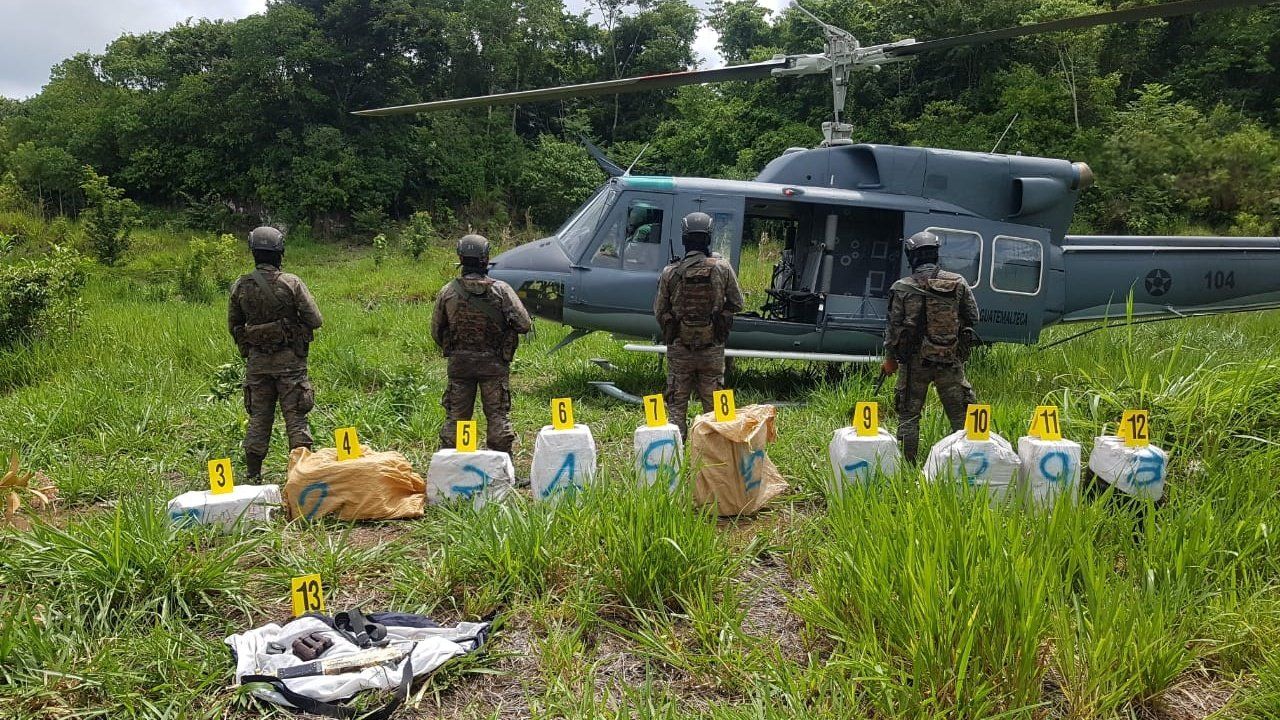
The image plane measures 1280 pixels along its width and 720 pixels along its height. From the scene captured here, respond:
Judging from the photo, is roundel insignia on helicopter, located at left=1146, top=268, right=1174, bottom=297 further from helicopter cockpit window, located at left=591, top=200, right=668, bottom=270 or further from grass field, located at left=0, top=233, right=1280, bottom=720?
helicopter cockpit window, located at left=591, top=200, right=668, bottom=270

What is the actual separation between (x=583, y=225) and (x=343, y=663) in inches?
203

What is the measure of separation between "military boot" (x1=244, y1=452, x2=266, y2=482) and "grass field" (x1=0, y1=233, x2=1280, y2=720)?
0.65m

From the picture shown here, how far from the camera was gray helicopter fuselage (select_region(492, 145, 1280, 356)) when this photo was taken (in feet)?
22.3

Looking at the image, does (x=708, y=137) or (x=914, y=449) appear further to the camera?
(x=708, y=137)

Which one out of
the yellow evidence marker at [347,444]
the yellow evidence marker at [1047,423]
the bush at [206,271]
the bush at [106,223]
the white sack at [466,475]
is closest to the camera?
the yellow evidence marker at [1047,423]

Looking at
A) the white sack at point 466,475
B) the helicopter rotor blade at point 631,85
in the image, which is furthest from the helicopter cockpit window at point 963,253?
the white sack at point 466,475

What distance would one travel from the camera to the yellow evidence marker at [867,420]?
146 inches

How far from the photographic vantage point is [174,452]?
5.28 m

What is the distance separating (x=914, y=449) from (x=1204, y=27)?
26303 mm

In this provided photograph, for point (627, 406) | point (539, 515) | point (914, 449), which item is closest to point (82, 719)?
point (539, 515)

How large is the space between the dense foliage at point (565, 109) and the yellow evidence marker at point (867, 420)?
726 inches

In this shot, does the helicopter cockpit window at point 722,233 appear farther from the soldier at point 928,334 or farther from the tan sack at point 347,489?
the tan sack at point 347,489

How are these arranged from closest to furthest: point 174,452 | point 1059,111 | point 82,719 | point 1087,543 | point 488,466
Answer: point 82,719
point 1087,543
point 488,466
point 174,452
point 1059,111

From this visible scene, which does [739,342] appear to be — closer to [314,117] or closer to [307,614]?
[307,614]
